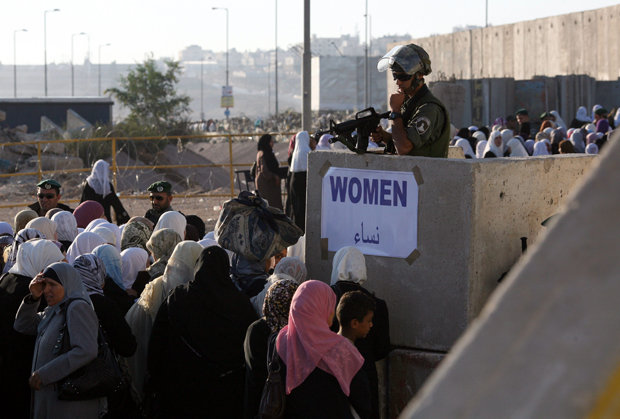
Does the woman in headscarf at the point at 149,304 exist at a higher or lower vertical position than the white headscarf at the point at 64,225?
lower

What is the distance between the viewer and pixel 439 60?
3634 cm

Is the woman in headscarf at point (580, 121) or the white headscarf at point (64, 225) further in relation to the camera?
the woman in headscarf at point (580, 121)

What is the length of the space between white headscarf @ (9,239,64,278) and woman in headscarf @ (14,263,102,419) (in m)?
0.53

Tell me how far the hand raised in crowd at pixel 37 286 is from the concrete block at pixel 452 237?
151cm

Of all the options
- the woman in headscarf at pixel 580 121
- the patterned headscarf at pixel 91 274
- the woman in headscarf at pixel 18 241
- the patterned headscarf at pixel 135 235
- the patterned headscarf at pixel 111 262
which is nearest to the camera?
the patterned headscarf at pixel 91 274

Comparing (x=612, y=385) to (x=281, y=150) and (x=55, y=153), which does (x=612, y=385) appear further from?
(x=281, y=150)

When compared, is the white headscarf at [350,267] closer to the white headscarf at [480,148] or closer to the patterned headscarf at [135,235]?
the patterned headscarf at [135,235]

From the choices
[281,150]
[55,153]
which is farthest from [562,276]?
[281,150]

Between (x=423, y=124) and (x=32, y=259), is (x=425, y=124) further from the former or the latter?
(x=32, y=259)

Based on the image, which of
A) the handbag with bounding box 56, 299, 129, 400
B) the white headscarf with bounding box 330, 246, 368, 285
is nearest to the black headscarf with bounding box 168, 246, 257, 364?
the handbag with bounding box 56, 299, 129, 400

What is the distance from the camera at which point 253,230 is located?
4.96m

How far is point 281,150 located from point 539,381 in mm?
30529

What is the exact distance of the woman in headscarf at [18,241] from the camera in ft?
17.3

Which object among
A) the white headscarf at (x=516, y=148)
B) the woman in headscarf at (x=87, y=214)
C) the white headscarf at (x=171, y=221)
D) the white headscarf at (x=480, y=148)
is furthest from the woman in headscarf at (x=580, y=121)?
the white headscarf at (x=171, y=221)
